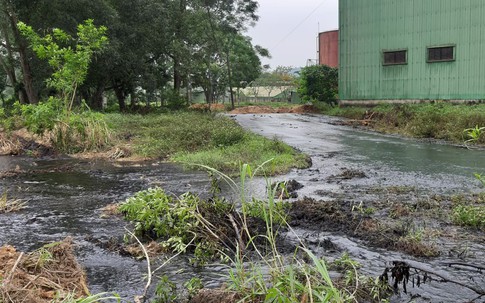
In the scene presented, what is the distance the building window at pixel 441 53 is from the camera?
2219cm

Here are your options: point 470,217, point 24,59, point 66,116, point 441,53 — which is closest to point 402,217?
point 470,217

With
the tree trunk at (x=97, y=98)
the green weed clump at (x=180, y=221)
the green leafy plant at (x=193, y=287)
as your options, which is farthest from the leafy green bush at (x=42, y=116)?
the tree trunk at (x=97, y=98)

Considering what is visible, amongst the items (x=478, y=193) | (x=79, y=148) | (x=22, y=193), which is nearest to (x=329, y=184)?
(x=478, y=193)

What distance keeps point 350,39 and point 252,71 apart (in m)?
22.7

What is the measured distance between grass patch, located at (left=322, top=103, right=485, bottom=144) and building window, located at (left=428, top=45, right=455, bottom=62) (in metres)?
2.41

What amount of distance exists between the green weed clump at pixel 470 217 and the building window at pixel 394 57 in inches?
776

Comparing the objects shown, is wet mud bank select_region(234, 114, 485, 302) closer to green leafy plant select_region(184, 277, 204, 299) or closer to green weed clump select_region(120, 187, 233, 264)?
green weed clump select_region(120, 187, 233, 264)

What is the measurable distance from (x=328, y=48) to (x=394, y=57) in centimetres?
1558

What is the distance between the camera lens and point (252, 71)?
4856 centimetres

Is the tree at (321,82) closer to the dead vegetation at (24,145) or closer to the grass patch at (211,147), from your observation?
the grass patch at (211,147)

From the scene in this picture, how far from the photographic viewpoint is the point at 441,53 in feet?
73.9

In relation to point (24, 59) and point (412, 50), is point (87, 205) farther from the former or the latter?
Result: point (412, 50)

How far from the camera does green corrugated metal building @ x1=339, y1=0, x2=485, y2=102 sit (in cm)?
2152

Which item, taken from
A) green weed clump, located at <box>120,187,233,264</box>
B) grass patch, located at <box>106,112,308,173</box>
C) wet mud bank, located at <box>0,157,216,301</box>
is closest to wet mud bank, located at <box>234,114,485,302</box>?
grass patch, located at <box>106,112,308,173</box>
